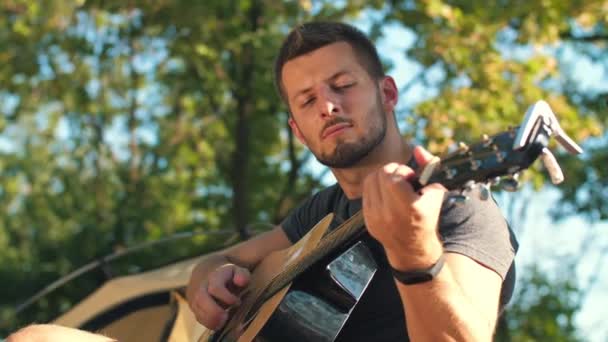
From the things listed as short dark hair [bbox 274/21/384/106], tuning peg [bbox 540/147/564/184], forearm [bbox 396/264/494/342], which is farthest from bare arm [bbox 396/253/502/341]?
short dark hair [bbox 274/21/384/106]

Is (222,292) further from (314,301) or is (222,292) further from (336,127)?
(336,127)

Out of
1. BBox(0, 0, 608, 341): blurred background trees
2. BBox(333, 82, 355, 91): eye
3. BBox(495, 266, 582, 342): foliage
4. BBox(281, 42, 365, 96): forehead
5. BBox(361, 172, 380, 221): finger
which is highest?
BBox(281, 42, 365, 96): forehead

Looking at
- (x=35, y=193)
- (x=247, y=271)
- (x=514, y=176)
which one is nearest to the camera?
(x=514, y=176)

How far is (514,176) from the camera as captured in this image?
1991 mm

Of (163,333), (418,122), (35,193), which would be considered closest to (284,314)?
(163,333)

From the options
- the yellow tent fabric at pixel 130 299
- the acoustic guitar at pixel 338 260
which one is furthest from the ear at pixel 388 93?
the yellow tent fabric at pixel 130 299

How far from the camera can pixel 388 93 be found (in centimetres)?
315

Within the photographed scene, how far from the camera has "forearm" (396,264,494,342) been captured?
217 cm

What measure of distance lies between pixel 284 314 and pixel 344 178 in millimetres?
520

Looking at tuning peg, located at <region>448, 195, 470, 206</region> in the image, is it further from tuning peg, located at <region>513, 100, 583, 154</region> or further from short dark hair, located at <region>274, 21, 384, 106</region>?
short dark hair, located at <region>274, 21, 384, 106</region>

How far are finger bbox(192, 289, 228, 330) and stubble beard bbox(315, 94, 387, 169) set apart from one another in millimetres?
650

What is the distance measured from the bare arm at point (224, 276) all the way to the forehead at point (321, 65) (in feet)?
2.16

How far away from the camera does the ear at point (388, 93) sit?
10.2 ft

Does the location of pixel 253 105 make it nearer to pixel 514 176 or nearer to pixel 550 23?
pixel 550 23
